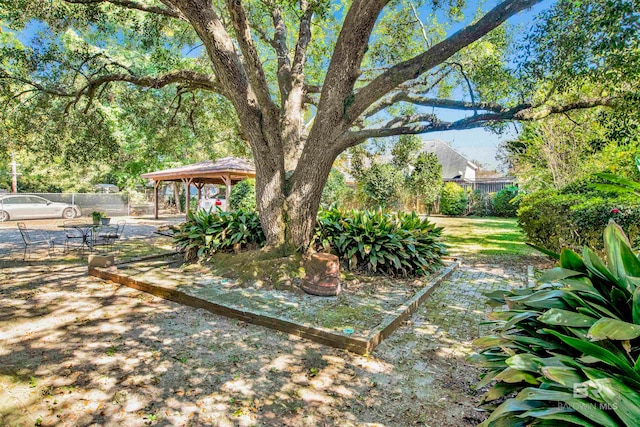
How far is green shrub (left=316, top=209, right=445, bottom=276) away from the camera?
620 cm

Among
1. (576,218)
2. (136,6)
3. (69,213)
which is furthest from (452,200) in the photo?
(69,213)

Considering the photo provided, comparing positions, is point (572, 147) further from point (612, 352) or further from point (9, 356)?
point (9, 356)

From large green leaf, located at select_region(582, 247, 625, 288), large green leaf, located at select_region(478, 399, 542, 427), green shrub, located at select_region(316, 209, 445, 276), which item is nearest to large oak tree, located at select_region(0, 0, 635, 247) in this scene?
green shrub, located at select_region(316, 209, 445, 276)

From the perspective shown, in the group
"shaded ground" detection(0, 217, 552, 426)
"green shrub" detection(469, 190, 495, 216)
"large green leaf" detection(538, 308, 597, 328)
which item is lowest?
"shaded ground" detection(0, 217, 552, 426)

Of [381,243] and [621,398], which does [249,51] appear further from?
[621,398]

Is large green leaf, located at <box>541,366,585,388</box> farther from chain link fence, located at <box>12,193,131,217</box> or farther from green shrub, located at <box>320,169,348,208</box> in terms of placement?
chain link fence, located at <box>12,193,131,217</box>

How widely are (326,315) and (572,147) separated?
9.31 m

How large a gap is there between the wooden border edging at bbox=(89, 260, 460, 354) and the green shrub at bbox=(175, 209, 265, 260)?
1522mm

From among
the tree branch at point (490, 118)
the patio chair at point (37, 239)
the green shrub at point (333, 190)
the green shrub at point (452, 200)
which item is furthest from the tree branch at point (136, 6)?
the green shrub at point (452, 200)

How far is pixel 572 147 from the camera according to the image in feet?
31.0

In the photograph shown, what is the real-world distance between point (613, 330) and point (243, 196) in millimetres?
12233

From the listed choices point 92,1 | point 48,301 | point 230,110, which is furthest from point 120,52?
point 48,301

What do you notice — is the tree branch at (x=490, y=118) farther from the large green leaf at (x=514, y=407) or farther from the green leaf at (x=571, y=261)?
the large green leaf at (x=514, y=407)

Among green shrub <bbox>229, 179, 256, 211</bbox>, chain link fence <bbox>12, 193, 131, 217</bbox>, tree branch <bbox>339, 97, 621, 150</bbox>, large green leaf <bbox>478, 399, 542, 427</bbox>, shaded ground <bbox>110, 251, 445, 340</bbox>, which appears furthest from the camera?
chain link fence <bbox>12, 193, 131, 217</bbox>
